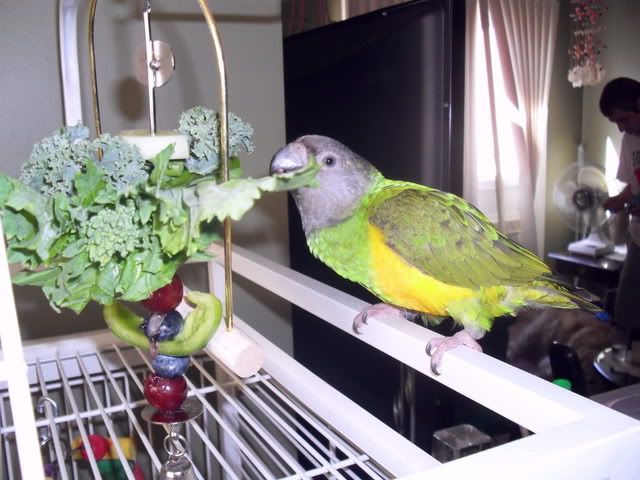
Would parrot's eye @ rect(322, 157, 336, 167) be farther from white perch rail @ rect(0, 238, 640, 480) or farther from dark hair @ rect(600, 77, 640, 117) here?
dark hair @ rect(600, 77, 640, 117)

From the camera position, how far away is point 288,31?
63.4 inches

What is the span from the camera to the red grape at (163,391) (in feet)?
1.91

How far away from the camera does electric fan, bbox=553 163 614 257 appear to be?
4.59 ft

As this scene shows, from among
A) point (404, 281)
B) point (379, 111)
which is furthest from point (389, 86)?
point (404, 281)

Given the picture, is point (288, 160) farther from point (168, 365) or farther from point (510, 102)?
point (510, 102)

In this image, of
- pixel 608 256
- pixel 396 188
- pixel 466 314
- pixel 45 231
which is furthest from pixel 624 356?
pixel 45 231

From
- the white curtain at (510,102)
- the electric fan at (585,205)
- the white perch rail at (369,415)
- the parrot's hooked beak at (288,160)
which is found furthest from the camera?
the white curtain at (510,102)

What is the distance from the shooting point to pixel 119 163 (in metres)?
0.51

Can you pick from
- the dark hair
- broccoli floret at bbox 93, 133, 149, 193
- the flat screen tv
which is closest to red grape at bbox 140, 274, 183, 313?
broccoli floret at bbox 93, 133, 149, 193

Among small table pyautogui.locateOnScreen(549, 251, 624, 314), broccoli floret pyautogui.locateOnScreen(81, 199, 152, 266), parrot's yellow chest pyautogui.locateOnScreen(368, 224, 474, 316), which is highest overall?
broccoli floret pyautogui.locateOnScreen(81, 199, 152, 266)

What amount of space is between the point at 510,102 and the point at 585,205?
374 millimetres

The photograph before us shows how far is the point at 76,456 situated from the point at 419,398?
595 millimetres

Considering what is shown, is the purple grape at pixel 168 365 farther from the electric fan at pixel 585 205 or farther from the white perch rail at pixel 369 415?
the electric fan at pixel 585 205

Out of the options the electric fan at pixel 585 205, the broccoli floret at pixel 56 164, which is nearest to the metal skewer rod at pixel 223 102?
the broccoli floret at pixel 56 164
